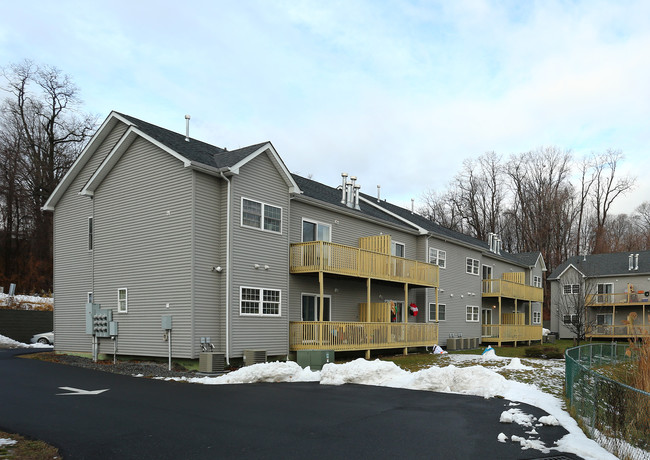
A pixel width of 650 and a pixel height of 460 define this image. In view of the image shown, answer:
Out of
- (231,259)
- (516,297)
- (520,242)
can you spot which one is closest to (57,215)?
(231,259)

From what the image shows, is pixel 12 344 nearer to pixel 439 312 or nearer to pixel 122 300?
pixel 122 300

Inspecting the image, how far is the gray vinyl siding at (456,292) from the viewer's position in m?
32.1

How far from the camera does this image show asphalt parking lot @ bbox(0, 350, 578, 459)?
7727 millimetres

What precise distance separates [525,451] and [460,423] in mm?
2058

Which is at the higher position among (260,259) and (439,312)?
(260,259)

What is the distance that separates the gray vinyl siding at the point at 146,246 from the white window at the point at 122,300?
181mm

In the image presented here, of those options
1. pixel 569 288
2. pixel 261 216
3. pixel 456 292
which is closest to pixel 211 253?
pixel 261 216

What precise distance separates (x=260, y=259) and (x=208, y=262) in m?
2.13

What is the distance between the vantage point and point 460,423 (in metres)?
9.80

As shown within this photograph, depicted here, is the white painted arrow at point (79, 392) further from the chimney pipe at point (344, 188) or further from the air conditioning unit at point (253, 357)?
the chimney pipe at point (344, 188)

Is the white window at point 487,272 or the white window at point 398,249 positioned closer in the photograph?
the white window at point 398,249

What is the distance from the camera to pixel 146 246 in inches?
780

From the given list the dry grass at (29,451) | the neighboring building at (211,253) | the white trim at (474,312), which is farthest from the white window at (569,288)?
the dry grass at (29,451)

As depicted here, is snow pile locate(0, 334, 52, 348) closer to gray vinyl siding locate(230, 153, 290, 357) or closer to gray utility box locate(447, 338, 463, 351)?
gray vinyl siding locate(230, 153, 290, 357)
